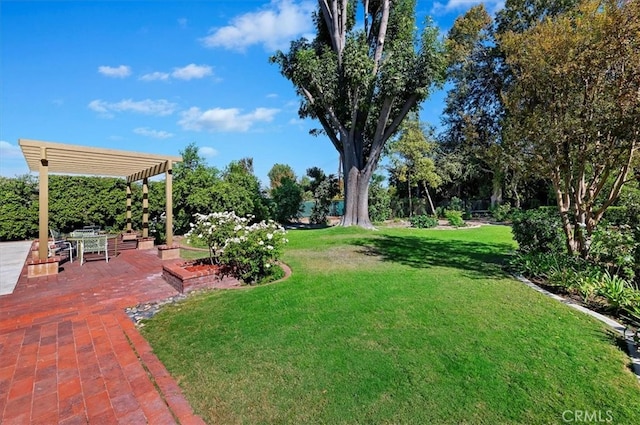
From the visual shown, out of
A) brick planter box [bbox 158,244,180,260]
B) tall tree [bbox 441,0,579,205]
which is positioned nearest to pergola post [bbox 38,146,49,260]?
brick planter box [bbox 158,244,180,260]

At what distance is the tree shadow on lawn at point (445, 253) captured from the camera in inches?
274

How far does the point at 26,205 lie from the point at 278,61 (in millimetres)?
12549

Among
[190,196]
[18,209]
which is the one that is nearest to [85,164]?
[190,196]

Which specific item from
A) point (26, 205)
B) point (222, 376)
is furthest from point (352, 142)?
point (26, 205)

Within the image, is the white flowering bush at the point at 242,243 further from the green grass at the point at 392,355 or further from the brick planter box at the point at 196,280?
the green grass at the point at 392,355

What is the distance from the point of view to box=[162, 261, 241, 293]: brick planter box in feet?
18.0

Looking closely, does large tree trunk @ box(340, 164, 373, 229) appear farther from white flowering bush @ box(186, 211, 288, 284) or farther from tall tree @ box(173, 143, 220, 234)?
white flowering bush @ box(186, 211, 288, 284)

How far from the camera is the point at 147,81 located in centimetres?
1269

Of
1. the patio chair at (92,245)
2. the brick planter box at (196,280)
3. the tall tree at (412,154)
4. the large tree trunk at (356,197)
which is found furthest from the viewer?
the tall tree at (412,154)

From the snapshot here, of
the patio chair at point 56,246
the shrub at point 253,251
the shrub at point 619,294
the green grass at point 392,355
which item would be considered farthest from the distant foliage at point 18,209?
the shrub at point 619,294

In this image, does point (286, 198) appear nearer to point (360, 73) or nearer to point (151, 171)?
point (360, 73)

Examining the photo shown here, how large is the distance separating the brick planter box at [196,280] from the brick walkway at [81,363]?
10.4 inches

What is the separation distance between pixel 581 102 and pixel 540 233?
114 inches

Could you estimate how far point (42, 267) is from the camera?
6.61 m
